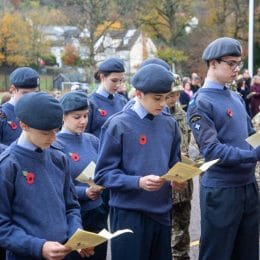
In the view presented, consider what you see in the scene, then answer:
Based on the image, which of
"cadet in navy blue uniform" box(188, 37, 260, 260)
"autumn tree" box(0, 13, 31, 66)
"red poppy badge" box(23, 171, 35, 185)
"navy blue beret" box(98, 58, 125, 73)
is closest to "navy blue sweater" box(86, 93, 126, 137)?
"navy blue beret" box(98, 58, 125, 73)

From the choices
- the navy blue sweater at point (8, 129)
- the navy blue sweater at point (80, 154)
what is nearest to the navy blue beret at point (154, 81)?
the navy blue sweater at point (80, 154)

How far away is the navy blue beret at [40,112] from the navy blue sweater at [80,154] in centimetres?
111

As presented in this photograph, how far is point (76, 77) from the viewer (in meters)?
38.5

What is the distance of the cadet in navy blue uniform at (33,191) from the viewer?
305 cm

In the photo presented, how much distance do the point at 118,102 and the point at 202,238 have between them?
227 cm

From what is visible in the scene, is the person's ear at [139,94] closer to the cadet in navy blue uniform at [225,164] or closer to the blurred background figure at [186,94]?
the cadet in navy blue uniform at [225,164]

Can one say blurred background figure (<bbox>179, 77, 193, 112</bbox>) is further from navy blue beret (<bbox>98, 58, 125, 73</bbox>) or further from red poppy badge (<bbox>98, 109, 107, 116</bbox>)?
red poppy badge (<bbox>98, 109, 107, 116</bbox>)

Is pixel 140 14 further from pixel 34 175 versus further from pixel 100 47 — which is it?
pixel 34 175

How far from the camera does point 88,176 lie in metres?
4.00

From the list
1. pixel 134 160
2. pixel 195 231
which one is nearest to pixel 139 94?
pixel 134 160

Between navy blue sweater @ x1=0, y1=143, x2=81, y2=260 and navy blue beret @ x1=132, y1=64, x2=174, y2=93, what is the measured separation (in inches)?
33.5

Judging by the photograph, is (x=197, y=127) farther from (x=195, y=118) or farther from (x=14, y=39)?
(x=14, y=39)

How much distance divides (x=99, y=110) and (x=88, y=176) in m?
2.11

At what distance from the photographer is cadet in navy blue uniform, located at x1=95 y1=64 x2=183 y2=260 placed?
376 centimetres
